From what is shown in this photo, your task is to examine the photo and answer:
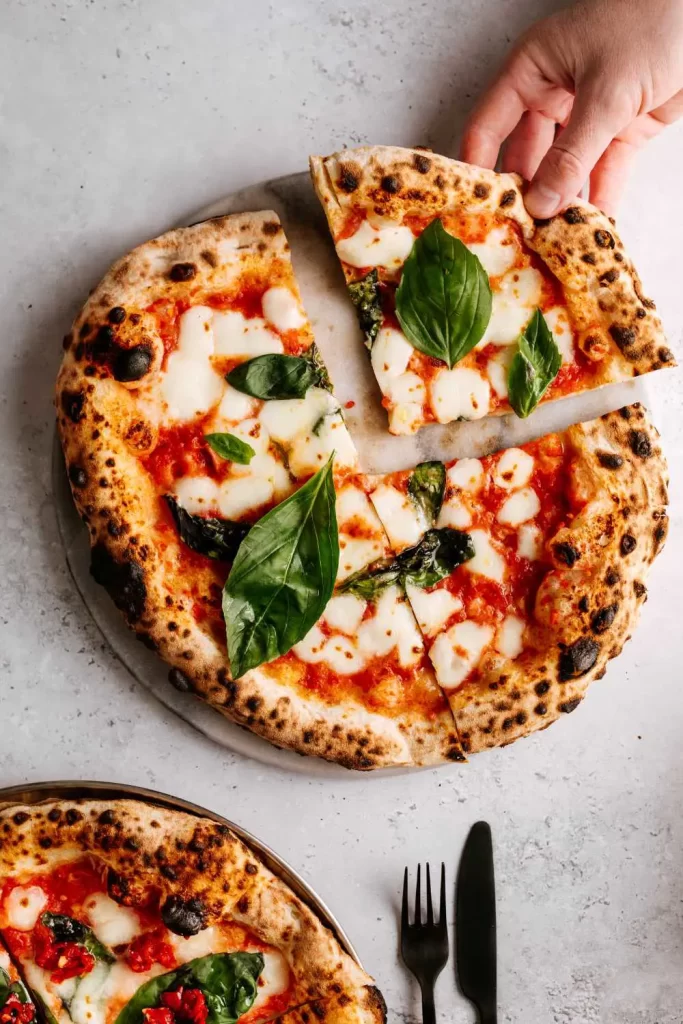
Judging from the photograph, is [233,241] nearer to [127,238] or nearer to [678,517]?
[127,238]

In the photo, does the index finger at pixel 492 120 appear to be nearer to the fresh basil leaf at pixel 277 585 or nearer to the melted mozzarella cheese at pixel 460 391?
the melted mozzarella cheese at pixel 460 391

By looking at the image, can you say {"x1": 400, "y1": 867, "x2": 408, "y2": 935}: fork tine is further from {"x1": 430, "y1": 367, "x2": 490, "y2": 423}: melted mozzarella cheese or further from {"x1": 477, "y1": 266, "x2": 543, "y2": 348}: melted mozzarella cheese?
{"x1": 477, "y1": 266, "x2": 543, "y2": 348}: melted mozzarella cheese

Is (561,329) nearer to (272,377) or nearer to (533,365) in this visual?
(533,365)

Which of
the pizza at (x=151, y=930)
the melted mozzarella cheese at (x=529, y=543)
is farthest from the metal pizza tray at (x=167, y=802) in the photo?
the melted mozzarella cheese at (x=529, y=543)

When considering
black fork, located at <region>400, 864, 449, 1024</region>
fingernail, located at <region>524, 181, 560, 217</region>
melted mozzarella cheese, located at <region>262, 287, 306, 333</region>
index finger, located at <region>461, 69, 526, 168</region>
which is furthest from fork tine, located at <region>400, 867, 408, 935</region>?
index finger, located at <region>461, 69, 526, 168</region>

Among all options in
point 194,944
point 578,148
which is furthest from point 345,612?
point 578,148
